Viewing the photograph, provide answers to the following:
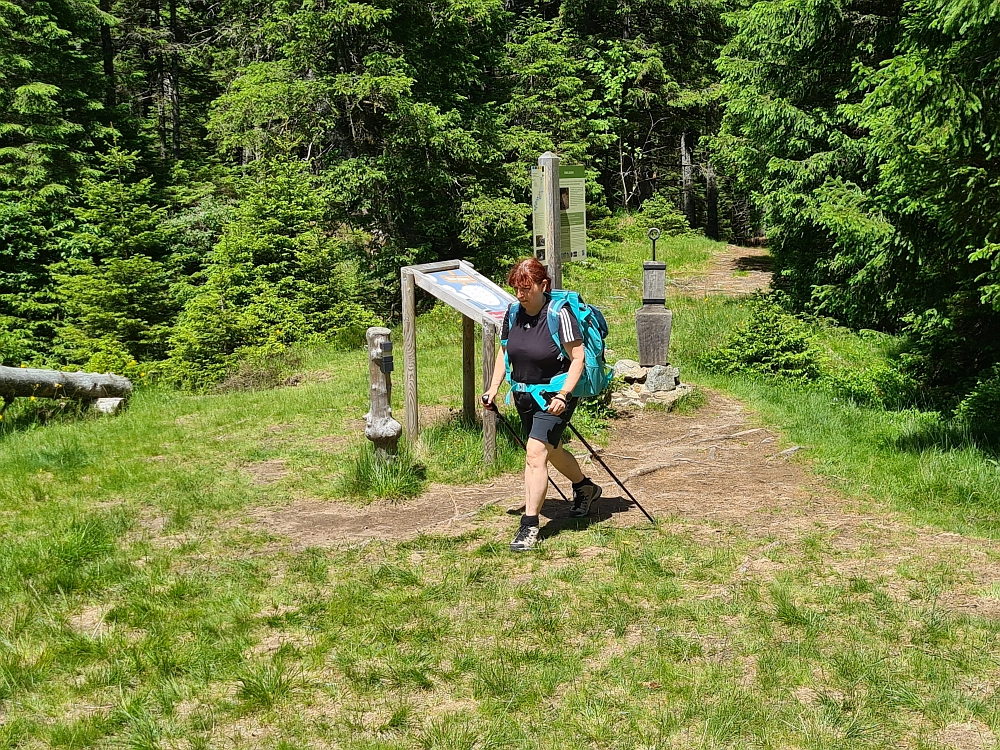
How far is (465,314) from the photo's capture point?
324 inches

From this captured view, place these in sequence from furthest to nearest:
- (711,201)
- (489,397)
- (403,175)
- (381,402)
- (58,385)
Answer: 1. (711,201)
2. (403,175)
3. (58,385)
4. (381,402)
5. (489,397)

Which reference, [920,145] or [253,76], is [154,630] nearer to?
[920,145]

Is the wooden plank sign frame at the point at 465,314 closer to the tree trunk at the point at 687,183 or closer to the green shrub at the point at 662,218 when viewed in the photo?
the green shrub at the point at 662,218

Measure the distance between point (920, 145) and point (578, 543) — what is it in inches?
189

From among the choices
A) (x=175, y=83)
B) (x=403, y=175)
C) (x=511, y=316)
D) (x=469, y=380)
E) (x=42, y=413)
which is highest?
(x=175, y=83)

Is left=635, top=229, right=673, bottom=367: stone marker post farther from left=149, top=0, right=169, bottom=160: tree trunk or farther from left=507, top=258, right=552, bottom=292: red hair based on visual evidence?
left=149, top=0, right=169, bottom=160: tree trunk

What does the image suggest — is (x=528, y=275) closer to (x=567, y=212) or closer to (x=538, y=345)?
(x=538, y=345)

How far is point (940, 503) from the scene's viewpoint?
6598 millimetres

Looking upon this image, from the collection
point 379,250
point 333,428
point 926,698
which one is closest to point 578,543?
point 926,698

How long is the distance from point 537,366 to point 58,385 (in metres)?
7.36

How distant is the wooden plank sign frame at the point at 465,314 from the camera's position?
7.97 meters

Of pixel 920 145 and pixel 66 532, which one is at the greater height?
pixel 920 145

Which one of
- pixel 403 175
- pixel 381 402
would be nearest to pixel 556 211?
pixel 381 402

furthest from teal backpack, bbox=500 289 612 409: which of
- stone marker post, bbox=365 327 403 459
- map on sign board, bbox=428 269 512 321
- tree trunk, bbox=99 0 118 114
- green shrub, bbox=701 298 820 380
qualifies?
tree trunk, bbox=99 0 118 114
